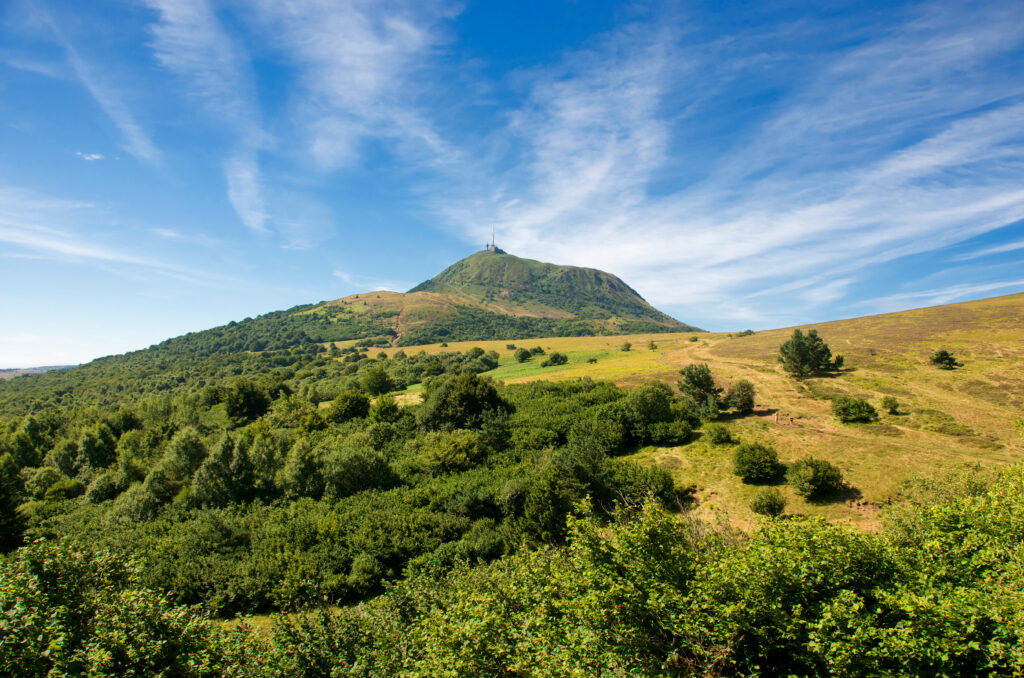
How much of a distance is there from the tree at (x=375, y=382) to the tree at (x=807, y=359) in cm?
6380

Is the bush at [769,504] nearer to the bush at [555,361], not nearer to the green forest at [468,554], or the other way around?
the green forest at [468,554]

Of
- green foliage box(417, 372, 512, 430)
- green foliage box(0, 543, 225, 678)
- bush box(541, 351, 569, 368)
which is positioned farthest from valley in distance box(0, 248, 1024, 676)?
bush box(541, 351, 569, 368)

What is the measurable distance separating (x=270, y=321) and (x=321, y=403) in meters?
133

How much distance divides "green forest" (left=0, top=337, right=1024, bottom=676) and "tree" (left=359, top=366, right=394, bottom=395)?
14819 millimetres

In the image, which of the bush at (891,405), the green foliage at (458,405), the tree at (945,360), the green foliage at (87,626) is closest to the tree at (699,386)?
the bush at (891,405)

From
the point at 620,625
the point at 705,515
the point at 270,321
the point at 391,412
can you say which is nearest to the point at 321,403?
the point at 391,412

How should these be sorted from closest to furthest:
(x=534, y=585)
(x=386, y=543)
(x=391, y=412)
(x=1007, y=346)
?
(x=534, y=585), (x=386, y=543), (x=1007, y=346), (x=391, y=412)

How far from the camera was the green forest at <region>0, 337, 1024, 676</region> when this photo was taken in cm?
1094

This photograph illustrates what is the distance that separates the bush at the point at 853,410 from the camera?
117 feet

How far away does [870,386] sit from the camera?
41062 mm

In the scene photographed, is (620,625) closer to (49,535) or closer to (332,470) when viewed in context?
(332,470)

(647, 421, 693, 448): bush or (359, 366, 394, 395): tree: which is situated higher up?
(359, 366, 394, 395): tree

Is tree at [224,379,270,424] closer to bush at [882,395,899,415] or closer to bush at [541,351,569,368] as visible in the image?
bush at [541,351,569,368]

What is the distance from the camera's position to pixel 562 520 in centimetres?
2845
